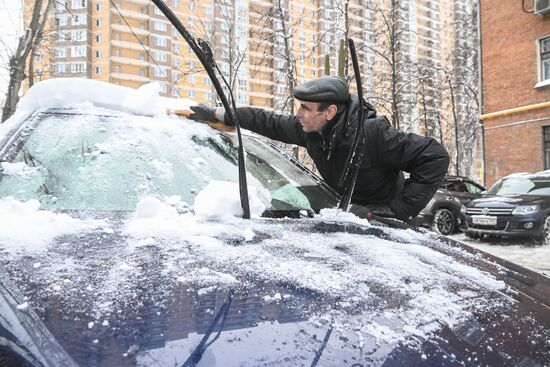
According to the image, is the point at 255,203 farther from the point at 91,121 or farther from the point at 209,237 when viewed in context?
the point at 91,121

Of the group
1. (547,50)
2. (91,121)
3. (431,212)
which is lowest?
(431,212)

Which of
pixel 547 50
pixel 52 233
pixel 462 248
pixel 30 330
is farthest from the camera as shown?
pixel 547 50

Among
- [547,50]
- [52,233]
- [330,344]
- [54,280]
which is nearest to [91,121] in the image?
[52,233]

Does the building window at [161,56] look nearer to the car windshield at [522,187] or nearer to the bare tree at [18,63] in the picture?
the bare tree at [18,63]

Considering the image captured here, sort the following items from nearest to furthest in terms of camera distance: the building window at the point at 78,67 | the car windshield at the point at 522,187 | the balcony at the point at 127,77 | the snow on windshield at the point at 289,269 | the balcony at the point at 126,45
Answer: the snow on windshield at the point at 289,269 < the car windshield at the point at 522,187 < the building window at the point at 78,67 < the balcony at the point at 126,45 < the balcony at the point at 127,77

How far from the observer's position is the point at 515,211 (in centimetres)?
809

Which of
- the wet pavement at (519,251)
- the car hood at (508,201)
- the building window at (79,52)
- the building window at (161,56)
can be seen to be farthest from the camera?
the building window at (161,56)

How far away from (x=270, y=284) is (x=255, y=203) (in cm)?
81

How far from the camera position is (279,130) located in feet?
8.55

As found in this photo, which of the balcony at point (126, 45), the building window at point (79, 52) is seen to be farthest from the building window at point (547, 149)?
the building window at point (79, 52)

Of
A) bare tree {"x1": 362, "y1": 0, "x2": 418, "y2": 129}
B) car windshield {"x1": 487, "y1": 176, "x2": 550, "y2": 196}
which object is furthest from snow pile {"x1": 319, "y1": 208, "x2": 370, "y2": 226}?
bare tree {"x1": 362, "y1": 0, "x2": 418, "y2": 129}

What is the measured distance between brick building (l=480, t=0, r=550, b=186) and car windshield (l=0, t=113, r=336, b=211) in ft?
51.0

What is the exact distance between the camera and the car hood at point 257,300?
2.39 feet

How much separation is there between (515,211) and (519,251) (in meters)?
0.88
